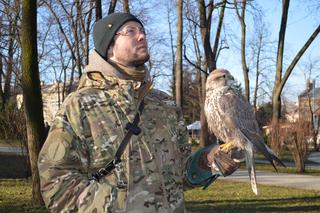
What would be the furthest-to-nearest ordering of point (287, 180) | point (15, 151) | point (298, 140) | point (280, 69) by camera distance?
point (280, 69), point (15, 151), point (298, 140), point (287, 180)

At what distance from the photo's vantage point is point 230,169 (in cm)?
302

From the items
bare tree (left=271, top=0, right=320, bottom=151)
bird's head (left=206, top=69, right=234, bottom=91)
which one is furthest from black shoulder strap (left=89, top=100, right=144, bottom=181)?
bare tree (left=271, top=0, right=320, bottom=151)

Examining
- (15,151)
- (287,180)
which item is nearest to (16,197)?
(287,180)

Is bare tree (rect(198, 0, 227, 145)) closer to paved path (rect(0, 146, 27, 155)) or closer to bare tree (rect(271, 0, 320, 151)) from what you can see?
bare tree (rect(271, 0, 320, 151))

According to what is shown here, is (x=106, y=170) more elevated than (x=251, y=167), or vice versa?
(x=106, y=170)

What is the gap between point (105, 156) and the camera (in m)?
2.42

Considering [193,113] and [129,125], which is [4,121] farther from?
[193,113]

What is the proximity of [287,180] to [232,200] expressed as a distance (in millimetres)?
5419

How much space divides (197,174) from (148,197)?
0.65 metres

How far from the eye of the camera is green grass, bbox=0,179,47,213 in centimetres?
961

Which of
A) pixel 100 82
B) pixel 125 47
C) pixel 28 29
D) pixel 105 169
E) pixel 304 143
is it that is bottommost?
pixel 304 143

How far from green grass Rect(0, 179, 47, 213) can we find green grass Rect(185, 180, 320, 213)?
11.0 ft

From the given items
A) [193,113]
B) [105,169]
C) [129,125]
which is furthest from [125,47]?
[193,113]

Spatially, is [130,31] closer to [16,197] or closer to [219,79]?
[219,79]
